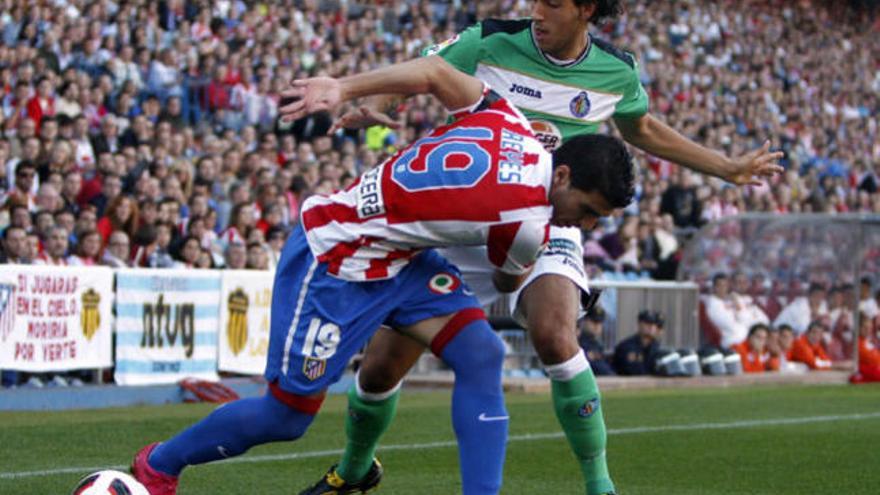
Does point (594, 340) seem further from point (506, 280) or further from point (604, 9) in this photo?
point (506, 280)

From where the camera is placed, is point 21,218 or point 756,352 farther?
point 756,352

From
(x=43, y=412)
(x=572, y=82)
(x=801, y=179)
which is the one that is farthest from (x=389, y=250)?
(x=801, y=179)

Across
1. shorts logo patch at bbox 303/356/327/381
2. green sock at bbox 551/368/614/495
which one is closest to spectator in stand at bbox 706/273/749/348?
green sock at bbox 551/368/614/495

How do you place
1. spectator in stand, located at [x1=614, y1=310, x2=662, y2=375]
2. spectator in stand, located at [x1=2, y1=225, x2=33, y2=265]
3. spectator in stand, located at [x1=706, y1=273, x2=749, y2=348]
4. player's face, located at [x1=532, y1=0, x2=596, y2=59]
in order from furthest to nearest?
spectator in stand, located at [x1=706, y1=273, x2=749, y2=348] → spectator in stand, located at [x1=614, y1=310, x2=662, y2=375] → spectator in stand, located at [x1=2, y1=225, x2=33, y2=265] → player's face, located at [x1=532, y1=0, x2=596, y2=59]

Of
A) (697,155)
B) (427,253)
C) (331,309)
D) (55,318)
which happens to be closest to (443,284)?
(427,253)

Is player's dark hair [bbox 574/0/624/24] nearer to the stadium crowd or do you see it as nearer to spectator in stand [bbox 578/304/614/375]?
the stadium crowd

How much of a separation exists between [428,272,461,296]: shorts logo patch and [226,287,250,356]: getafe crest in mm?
8352

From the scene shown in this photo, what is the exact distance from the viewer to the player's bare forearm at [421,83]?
5500 mm

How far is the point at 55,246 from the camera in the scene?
13.3 meters

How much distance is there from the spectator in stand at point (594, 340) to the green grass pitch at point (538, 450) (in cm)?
254

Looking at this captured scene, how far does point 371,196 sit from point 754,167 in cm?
200

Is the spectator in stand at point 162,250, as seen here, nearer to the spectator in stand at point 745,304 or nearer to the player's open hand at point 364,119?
the spectator in stand at point 745,304

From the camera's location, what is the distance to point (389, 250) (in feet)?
18.8

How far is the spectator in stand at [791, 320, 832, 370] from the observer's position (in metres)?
19.7
